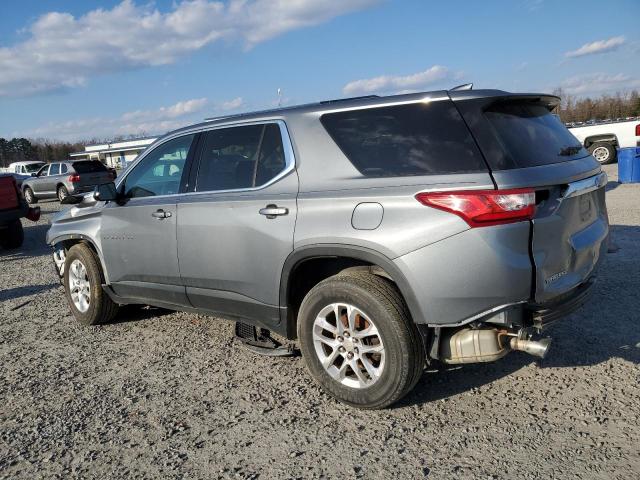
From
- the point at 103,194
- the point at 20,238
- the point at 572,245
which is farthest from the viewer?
the point at 20,238

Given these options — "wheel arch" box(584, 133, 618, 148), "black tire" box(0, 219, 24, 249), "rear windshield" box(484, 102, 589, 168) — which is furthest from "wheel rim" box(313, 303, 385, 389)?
"wheel arch" box(584, 133, 618, 148)

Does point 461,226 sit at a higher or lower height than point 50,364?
higher

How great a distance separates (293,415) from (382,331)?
0.80 metres

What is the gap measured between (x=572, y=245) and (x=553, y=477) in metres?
1.25

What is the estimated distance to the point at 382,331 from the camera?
309cm

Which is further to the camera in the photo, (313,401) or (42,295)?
(42,295)

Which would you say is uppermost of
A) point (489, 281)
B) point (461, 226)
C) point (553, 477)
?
point (461, 226)

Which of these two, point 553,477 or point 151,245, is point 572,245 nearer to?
point 553,477

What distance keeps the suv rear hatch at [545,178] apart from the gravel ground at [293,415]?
0.78 m

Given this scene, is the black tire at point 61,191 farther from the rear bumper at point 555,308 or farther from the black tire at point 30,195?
the rear bumper at point 555,308

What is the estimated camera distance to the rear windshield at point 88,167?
21188 mm

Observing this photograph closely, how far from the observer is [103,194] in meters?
4.71

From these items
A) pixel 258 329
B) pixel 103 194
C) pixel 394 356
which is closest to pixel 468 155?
pixel 394 356

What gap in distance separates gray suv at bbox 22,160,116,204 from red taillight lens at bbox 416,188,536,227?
20.1 metres
